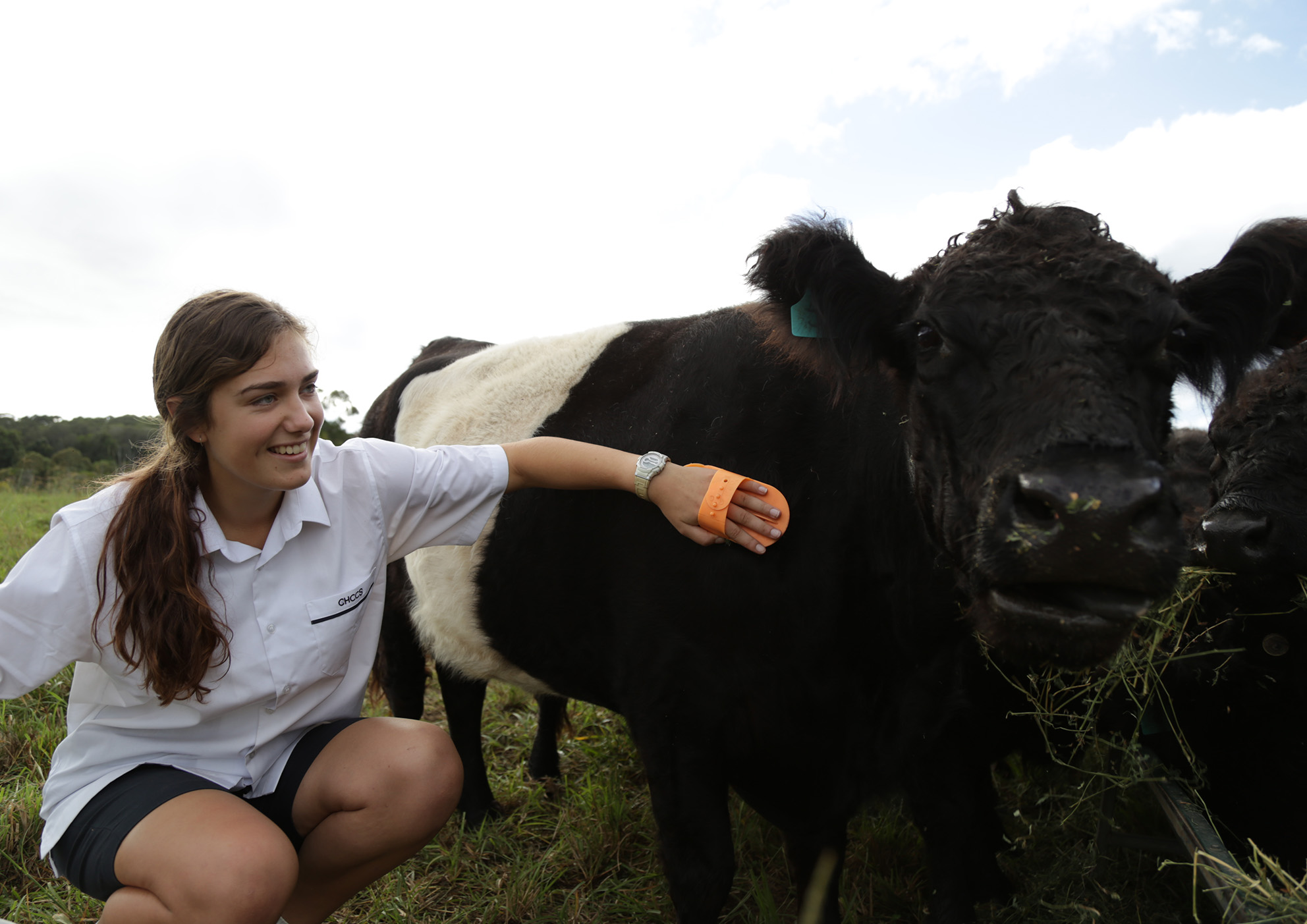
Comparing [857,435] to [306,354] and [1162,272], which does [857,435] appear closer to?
[1162,272]

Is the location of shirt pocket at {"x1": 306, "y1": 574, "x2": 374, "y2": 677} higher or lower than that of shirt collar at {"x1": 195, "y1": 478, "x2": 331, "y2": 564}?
lower

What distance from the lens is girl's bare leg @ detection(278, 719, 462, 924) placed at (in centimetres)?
243

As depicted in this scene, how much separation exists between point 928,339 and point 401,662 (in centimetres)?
338

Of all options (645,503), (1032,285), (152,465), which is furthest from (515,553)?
(1032,285)

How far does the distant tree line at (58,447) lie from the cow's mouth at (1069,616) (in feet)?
62.0

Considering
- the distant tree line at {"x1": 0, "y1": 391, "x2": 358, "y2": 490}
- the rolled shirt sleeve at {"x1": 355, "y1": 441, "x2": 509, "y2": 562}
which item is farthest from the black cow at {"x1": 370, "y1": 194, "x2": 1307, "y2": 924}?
the distant tree line at {"x1": 0, "y1": 391, "x2": 358, "y2": 490}

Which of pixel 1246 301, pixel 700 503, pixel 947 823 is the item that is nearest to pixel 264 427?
pixel 700 503

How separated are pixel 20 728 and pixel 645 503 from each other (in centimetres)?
336

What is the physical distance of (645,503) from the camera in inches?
113

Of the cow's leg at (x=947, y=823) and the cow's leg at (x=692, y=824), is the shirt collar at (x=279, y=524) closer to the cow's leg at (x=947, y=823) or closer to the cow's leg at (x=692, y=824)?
the cow's leg at (x=692, y=824)

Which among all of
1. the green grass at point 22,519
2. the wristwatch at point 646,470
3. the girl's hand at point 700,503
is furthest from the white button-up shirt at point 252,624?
the green grass at point 22,519

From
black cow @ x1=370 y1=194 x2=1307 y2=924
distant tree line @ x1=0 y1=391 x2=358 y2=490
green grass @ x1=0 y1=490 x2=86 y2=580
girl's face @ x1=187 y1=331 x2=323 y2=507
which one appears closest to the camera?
black cow @ x1=370 y1=194 x2=1307 y2=924

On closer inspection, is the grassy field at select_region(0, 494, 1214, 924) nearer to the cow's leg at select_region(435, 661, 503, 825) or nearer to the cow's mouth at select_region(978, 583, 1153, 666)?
the cow's leg at select_region(435, 661, 503, 825)

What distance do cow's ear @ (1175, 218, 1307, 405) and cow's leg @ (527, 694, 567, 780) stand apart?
329cm
